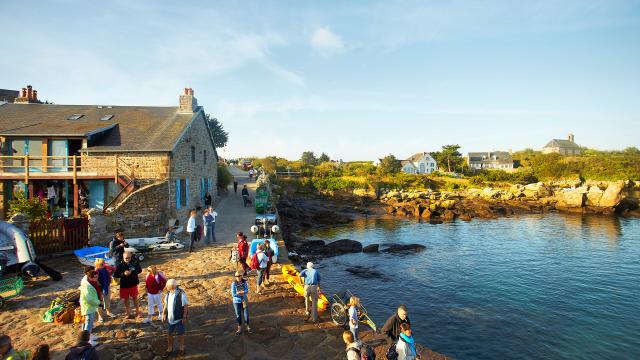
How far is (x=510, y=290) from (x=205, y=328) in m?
15.2

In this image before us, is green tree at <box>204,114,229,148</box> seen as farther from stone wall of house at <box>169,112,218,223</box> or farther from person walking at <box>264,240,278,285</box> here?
person walking at <box>264,240,278,285</box>

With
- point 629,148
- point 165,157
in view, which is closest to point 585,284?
point 165,157

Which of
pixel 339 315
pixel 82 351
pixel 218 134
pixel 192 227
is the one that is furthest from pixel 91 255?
pixel 218 134

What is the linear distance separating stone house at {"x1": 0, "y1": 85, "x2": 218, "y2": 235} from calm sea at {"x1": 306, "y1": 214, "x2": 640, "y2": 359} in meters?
9.76

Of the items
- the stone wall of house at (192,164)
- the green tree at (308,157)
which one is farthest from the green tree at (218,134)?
the stone wall of house at (192,164)

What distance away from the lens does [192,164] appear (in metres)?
23.5

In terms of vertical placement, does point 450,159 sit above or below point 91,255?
above

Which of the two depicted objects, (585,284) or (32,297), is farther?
(585,284)

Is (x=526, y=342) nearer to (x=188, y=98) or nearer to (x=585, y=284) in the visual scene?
(x=585, y=284)

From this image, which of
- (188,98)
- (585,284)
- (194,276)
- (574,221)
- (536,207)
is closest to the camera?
(194,276)

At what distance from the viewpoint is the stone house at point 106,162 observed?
17656 millimetres

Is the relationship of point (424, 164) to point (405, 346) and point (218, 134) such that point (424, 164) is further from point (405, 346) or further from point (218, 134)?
point (405, 346)

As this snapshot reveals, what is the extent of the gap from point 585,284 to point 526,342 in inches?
368

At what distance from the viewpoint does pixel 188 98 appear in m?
24.4
